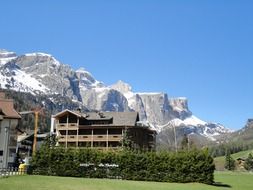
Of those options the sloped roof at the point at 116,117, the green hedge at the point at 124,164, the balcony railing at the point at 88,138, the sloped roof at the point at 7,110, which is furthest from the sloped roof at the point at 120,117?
the green hedge at the point at 124,164

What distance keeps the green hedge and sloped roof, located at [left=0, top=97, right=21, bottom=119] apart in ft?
43.5

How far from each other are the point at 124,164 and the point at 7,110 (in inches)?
925

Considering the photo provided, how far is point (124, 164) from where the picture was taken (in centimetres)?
6006

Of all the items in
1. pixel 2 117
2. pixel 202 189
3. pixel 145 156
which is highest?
pixel 2 117

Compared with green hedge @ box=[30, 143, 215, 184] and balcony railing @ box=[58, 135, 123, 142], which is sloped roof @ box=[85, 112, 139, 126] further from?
green hedge @ box=[30, 143, 215, 184]

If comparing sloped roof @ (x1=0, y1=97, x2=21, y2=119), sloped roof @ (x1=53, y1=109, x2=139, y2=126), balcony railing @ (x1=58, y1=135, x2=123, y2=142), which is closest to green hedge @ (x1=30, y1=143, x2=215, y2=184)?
sloped roof @ (x1=0, y1=97, x2=21, y2=119)

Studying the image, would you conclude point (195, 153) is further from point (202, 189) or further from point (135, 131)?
point (135, 131)

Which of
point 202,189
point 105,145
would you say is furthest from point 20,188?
point 105,145

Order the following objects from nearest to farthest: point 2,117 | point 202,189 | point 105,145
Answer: point 202,189 → point 2,117 → point 105,145

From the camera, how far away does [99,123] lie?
345 feet

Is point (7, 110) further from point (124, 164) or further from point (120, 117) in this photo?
point (120, 117)

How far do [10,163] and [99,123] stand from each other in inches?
1339

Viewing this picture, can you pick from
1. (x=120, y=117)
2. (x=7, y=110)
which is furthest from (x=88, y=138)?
(x=7, y=110)

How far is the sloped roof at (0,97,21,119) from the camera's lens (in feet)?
233
